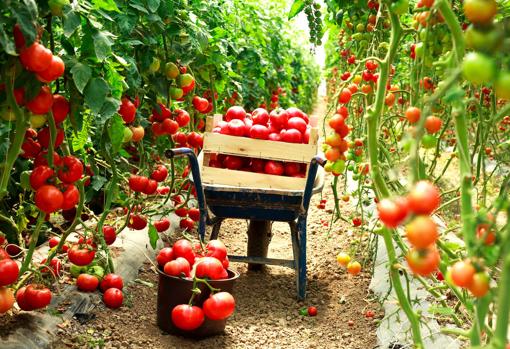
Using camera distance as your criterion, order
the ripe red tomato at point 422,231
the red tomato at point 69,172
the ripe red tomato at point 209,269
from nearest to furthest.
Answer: the ripe red tomato at point 422,231
the red tomato at point 69,172
the ripe red tomato at point 209,269

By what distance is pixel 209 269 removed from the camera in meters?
2.98

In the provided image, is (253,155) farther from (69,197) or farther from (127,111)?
(69,197)

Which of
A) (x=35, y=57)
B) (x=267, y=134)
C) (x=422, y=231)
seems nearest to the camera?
(x=422, y=231)

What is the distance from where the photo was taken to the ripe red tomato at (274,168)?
13.1 ft

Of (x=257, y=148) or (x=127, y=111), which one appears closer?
(x=127, y=111)

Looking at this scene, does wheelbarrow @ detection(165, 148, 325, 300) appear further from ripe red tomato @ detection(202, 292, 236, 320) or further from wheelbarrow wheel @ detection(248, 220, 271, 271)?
ripe red tomato @ detection(202, 292, 236, 320)

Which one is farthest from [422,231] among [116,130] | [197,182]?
[197,182]

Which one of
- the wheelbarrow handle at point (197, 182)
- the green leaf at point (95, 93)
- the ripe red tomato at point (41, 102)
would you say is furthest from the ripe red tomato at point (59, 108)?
the wheelbarrow handle at point (197, 182)

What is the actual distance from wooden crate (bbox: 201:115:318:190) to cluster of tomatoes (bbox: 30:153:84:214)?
171cm

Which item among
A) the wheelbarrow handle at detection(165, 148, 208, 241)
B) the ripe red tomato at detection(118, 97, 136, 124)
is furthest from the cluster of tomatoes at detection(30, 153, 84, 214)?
the wheelbarrow handle at detection(165, 148, 208, 241)

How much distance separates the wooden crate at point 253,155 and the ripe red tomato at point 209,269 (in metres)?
0.98

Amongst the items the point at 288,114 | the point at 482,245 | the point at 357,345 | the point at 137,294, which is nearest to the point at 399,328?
the point at 357,345

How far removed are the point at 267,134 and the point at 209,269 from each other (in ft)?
4.59

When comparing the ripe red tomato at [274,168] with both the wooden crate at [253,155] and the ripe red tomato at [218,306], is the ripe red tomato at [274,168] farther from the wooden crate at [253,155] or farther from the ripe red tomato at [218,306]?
the ripe red tomato at [218,306]
